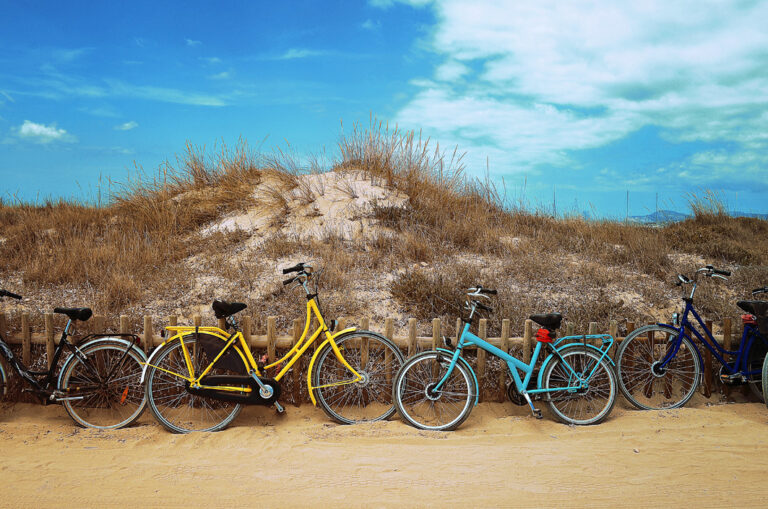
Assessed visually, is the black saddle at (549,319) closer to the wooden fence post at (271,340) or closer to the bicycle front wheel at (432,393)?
the bicycle front wheel at (432,393)

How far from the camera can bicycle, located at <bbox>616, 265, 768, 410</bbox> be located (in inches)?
256

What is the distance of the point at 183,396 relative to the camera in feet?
20.2

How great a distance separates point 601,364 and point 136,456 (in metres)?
4.91

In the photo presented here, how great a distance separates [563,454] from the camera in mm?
4980

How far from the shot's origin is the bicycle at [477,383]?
5.63 m

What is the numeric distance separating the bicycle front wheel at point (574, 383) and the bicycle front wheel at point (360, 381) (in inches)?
67.2

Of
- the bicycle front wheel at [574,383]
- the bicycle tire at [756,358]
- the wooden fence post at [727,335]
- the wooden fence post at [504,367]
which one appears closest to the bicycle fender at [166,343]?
the wooden fence post at [504,367]

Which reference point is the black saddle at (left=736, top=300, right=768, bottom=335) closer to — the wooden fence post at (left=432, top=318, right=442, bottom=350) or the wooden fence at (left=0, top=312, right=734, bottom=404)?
the wooden fence at (left=0, top=312, right=734, bottom=404)

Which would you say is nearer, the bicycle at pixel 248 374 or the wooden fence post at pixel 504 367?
the bicycle at pixel 248 374

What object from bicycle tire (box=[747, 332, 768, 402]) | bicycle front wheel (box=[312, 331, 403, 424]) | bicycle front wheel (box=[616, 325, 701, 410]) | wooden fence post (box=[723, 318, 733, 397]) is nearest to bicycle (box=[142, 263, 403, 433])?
bicycle front wheel (box=[312, 331, 403, 424])

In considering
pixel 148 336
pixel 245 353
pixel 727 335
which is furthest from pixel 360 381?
pixel 727 335

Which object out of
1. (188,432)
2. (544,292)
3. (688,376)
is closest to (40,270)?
(188,432)

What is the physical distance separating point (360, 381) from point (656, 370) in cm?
366

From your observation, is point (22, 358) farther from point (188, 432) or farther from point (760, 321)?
point (760, 321)
